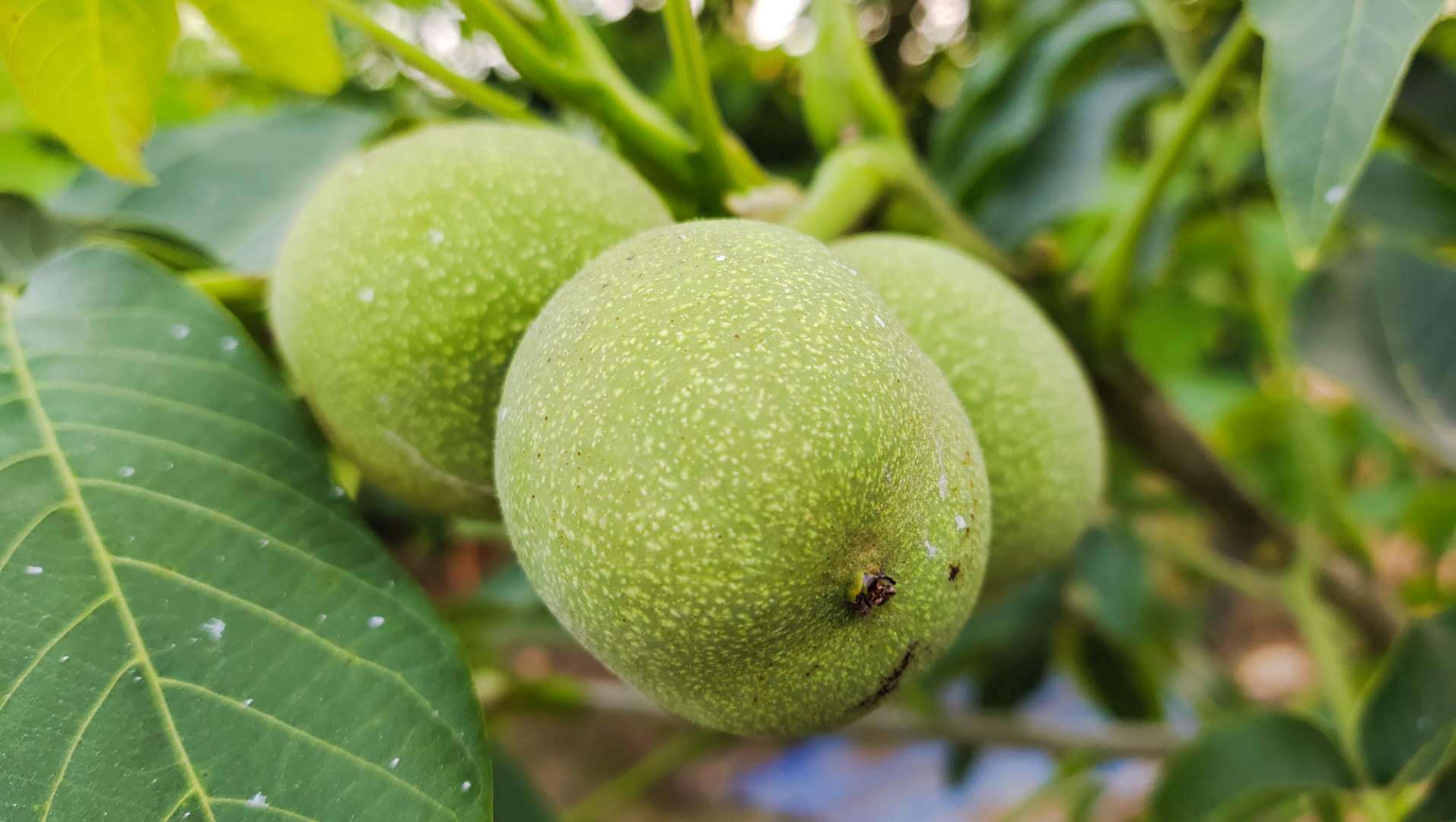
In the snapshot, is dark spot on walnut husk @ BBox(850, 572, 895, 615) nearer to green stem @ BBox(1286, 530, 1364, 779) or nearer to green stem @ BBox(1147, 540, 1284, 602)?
green stem @ BBox(1286, 530, 1364, 779)

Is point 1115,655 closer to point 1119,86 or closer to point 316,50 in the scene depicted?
point 1119,86

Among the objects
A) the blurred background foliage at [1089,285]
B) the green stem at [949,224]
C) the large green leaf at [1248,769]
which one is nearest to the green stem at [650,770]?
the blurred background foliage at [1089,285]

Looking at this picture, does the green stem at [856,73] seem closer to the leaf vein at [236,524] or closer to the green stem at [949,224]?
the green stem at [949,224]

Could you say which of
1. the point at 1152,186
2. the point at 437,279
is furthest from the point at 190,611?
the point at 1152,186

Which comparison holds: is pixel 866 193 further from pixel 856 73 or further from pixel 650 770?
pixel 650 770

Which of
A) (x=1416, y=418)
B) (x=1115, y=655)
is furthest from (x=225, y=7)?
(x=1115, y=655)

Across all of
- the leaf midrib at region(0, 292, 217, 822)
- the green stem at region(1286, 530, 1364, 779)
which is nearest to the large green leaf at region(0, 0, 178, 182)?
the leaf midrib at region(0, 292, 217, 822)
